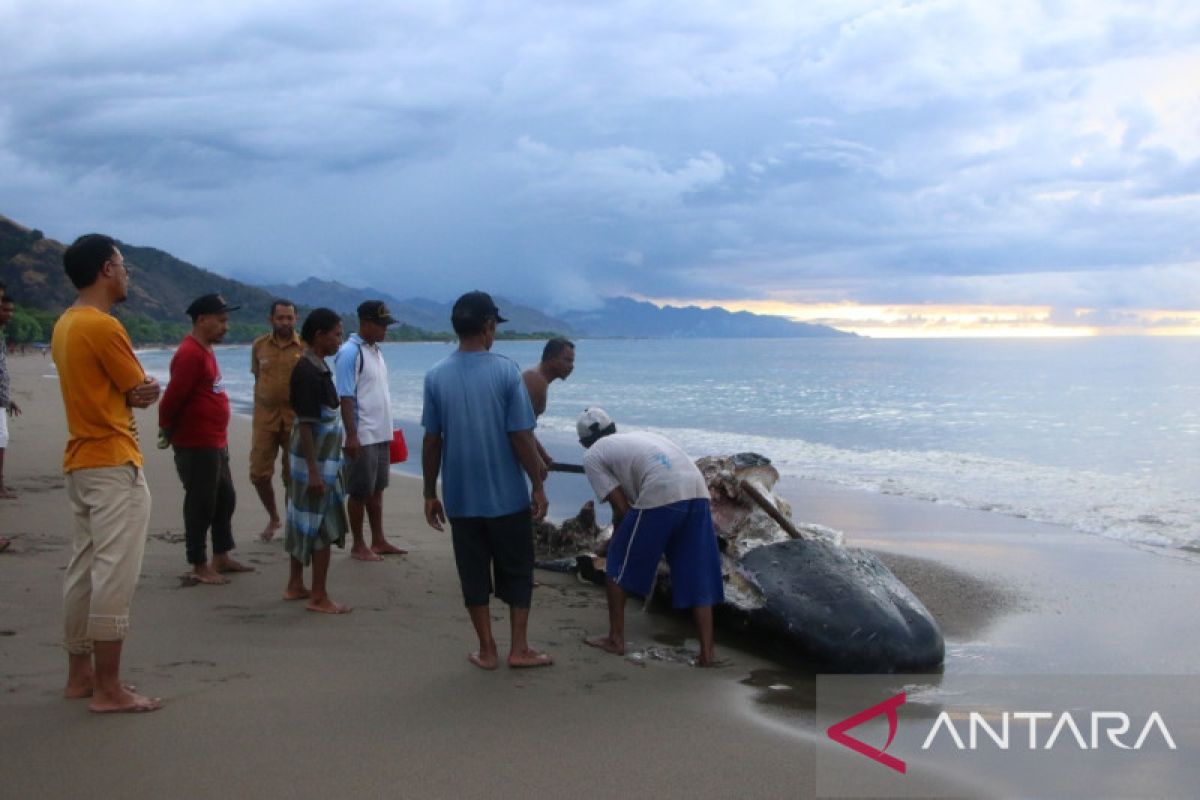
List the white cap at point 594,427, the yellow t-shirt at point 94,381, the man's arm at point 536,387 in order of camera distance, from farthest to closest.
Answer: the man's arm at point 536,387 → the white cap at point 594,427 → the yellow t-shirt at point 94,381

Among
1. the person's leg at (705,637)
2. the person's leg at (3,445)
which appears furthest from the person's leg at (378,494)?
the person's leg at (3,445)

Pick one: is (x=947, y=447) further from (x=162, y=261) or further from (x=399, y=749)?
(x=162, y=261)

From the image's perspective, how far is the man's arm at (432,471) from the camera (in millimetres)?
4980

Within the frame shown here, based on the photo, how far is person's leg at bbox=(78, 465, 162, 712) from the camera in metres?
4.03

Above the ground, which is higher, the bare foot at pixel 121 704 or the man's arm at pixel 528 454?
the man's arm at pixel 528 454

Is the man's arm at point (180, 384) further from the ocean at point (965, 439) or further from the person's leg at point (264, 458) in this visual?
the ocean at point (965, 439)

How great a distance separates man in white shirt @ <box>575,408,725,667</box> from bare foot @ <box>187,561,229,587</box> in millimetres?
2698

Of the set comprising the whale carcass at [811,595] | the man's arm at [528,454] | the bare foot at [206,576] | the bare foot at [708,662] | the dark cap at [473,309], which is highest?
the dark cap at [473,309]

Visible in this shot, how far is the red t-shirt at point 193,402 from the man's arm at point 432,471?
5.76 feet

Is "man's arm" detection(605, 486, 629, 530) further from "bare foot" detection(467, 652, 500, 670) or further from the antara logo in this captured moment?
the antara logo

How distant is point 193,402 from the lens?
625 centimetres

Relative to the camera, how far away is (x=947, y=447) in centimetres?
2066

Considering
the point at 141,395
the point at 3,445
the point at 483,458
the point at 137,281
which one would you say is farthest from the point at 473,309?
the point at 137,281

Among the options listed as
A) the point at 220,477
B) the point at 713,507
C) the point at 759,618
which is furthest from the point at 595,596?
the point at 220,477
